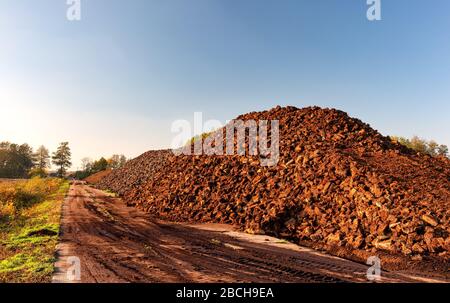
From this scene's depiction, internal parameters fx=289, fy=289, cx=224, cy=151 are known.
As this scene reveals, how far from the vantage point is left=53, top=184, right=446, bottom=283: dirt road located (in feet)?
22.7

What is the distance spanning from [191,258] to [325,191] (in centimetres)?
754

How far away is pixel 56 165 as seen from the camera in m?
87.9

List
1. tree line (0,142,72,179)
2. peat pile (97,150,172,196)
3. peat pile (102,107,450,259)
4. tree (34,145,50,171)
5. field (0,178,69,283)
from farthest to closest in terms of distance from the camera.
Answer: tree (34,145,50,171), tree line (0,142,72,179), peat pile (97,150,172,196), peat pile (102,107,450,259), field (0,178,69,283)

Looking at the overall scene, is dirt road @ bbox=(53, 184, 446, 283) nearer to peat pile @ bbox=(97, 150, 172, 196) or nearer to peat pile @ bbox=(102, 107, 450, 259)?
peat pile @ bbox=(102, 107, 450, 259)

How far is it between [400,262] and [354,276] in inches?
91.2

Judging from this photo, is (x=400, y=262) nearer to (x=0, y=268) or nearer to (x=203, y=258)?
(x=203, y=258)

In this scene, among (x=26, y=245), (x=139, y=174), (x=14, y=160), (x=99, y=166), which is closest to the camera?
(x=26, y=245)

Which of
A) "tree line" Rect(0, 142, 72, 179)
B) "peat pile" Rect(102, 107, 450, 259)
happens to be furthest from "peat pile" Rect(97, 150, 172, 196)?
"tree line" Rect(0, 142, 72, 179)

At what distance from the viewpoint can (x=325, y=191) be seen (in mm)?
13289

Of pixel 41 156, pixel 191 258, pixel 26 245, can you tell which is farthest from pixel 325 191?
pixel 41 156

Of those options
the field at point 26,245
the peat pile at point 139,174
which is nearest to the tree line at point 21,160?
the peat pile at point 139,174

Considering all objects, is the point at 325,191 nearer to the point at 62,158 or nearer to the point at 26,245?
the point at 26,245

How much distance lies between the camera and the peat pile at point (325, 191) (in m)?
10.1

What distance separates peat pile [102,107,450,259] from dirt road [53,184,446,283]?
191cm
